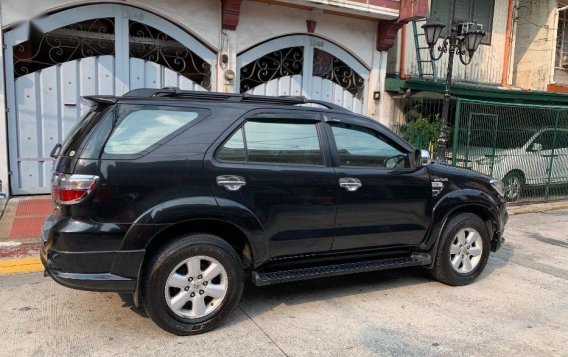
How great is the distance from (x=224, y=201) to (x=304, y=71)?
7.55m

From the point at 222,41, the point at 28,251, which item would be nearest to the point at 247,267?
the point at 28,251

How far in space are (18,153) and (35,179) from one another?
1.67ft

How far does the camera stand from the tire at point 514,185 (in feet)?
34.0

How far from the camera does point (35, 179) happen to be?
847 cm

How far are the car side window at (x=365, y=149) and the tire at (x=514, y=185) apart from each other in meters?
6.48

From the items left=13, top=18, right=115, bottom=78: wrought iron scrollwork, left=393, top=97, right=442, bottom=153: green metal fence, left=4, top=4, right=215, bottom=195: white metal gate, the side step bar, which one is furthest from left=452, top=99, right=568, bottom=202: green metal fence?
left=13, top=18, right=115, bottom=78: wrought iron scrollwork

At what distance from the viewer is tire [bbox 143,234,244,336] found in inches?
145

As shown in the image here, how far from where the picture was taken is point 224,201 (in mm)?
3865

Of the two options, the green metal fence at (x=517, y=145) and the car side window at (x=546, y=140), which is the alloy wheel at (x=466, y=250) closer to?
the green metal fence at (x=517, y=145)

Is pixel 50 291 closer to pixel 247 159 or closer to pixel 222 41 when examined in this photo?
pixel 247 159

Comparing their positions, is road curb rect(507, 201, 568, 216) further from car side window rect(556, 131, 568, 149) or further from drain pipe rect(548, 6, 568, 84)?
drain pipe rect(548, 6, 568, 84)

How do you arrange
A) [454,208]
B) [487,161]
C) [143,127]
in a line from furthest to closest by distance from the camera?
1. [487,161]
2. [454,208]
3. [143,127]

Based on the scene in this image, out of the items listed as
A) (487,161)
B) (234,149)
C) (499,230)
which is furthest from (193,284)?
(487,161)

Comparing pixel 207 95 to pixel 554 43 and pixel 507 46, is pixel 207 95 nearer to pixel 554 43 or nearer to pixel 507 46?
pixel 507 46
